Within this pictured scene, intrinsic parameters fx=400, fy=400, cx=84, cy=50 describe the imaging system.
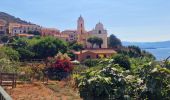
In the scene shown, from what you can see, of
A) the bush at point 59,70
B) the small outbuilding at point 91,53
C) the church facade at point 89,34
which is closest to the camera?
the bush at point 59,70

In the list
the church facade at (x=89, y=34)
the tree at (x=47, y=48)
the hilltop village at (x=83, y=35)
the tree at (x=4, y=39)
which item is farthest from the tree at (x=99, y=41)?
the tree at (x=47, y=48)

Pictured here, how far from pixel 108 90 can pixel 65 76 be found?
22.4m

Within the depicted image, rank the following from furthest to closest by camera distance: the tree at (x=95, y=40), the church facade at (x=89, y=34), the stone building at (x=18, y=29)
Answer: the stone building at (x=18, y=29), the church facade at (x=89, y=34), the tree at (x=95, y=40)

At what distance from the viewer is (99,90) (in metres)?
8.01

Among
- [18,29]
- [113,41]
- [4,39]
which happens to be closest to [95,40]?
[113,41]

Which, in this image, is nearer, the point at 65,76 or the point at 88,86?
the point at 88,86

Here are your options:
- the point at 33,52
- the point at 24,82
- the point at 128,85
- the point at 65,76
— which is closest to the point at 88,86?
the point at 128,85

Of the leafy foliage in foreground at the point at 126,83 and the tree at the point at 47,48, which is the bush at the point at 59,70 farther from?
the leafy foliage in foreground at the point at 126,83

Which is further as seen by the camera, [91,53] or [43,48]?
[91,53]

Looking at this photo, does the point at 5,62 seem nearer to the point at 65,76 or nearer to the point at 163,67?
the point at 65,76

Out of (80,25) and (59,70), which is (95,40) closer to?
(80,25)

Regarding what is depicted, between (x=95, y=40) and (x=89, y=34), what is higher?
(x=89, y=34)

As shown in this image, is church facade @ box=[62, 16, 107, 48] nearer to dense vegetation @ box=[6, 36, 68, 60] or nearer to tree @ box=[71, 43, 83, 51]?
tree @ box=[71, 43, 83, 51]

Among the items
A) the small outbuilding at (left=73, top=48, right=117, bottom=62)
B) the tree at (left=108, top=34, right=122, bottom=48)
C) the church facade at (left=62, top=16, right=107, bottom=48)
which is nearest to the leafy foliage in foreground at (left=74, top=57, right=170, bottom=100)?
the small outbuilding at (left=73, top=48, right=117, bottom=62)
